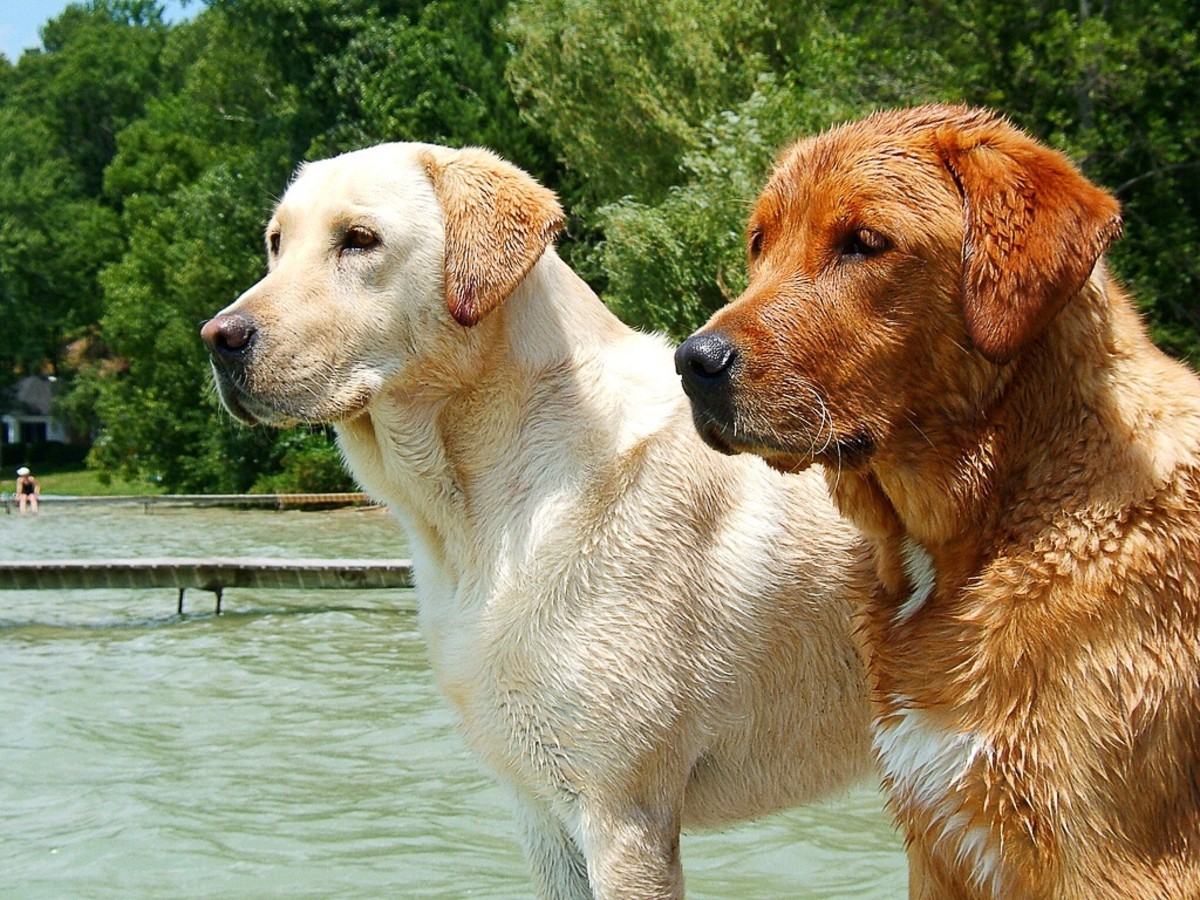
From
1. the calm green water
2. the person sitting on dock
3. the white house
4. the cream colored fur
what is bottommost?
the white house

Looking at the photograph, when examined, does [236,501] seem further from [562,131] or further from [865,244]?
[865,244]

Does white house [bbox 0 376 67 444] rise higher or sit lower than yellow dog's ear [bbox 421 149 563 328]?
lower

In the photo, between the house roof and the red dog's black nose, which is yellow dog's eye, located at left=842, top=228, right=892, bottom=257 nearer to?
the red dog's black nose

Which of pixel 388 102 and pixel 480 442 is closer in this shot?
pixel 480 442

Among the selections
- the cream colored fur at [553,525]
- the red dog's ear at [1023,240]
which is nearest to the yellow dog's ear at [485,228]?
the cream colored fur at [553,525]

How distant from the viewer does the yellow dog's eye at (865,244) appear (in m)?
3.11

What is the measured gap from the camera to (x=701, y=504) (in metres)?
4.24

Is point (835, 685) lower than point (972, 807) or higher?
lower

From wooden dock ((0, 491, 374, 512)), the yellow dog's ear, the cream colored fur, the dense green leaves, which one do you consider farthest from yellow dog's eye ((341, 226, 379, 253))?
wooden dock ((0, 491, 374, 512))

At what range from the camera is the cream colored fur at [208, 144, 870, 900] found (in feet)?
13.1

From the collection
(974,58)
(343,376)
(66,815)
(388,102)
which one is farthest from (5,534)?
(343,376)

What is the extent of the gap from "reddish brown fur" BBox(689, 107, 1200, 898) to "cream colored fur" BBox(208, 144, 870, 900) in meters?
0.93

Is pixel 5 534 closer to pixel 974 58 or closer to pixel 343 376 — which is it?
pixel 974 58

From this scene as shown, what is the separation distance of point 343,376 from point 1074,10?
1874 cm
